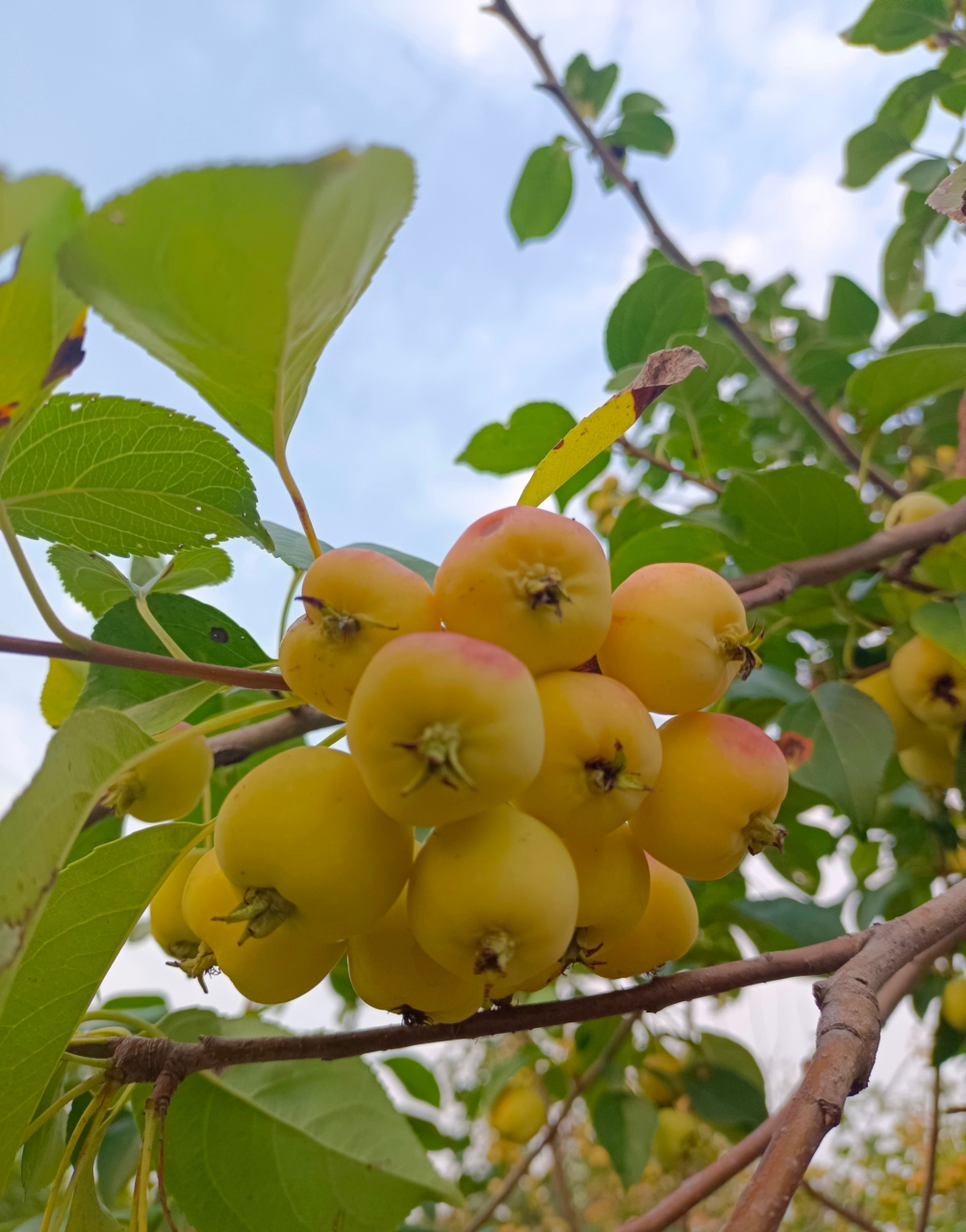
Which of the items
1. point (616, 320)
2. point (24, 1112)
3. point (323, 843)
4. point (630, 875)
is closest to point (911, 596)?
point (616, 320)

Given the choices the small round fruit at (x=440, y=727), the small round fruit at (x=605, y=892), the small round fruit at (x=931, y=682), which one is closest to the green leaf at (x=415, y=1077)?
the small round fruit at (x=931, y=682)

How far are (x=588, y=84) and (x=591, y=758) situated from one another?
1633mm

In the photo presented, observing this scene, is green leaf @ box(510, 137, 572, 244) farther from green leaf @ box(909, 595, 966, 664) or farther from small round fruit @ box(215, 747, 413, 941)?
small round fruit @ box(215, 747, 413, 941)

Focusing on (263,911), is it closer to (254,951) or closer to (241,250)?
(254,951)

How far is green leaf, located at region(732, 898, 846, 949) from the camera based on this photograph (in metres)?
0.99

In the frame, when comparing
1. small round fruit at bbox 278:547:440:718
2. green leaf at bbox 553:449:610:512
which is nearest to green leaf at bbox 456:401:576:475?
green leaf at bbox 553:449:610:512

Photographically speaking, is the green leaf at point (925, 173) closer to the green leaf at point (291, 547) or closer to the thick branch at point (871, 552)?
the thick branch at point (871, 552)

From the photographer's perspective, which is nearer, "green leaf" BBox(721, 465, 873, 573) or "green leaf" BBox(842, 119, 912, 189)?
"green leaf" BBox(721, 465, 873, 573)

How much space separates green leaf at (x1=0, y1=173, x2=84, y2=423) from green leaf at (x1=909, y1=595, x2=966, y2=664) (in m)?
0.78

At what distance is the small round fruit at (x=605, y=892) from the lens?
0.41 meters

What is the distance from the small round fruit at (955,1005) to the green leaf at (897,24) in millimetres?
1473

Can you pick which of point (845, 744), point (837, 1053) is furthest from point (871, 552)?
point (837, 1053)

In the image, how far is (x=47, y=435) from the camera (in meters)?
0.52

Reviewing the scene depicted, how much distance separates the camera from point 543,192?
1669 mm
